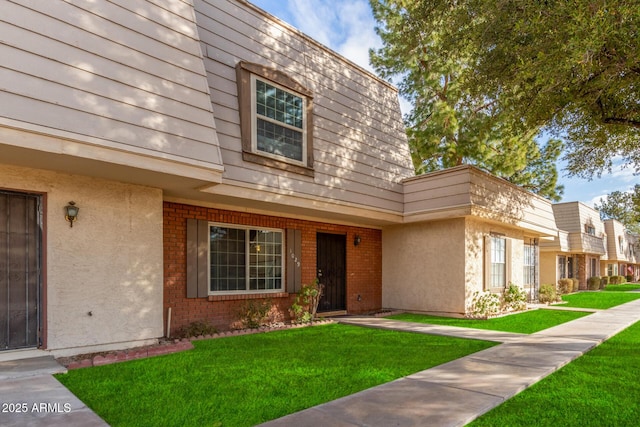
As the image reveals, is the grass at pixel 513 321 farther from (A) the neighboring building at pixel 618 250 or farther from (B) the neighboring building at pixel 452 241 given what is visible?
(A) the neighboring building at pixel 618 250

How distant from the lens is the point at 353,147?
33.3ft

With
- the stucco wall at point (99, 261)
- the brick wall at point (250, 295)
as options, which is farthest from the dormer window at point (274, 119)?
the stucco wall at point (99, 261)

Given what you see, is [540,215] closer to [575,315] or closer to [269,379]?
[575,315]

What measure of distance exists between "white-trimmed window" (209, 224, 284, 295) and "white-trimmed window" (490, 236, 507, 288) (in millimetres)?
6554

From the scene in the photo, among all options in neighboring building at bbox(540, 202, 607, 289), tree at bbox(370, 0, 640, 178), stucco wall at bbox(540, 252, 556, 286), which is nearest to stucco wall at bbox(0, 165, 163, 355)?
tree at bbox(370, 0, 640, 178)

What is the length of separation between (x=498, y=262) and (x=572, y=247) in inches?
595

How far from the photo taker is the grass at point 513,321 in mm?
8922

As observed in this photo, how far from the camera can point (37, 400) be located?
13.0ft

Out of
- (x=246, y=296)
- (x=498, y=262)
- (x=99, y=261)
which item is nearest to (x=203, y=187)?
(x=99, y=261)

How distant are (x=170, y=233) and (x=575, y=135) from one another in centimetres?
957

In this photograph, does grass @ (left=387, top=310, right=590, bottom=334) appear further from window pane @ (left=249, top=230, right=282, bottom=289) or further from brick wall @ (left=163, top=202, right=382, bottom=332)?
window pane @ (left=249, top=230, right=282, bottom=289)

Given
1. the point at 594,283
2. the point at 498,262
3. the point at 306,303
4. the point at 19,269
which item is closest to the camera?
the point at 19,269

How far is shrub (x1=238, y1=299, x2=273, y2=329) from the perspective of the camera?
8.48 meters

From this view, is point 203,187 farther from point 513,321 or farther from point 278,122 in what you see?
point 513,321
